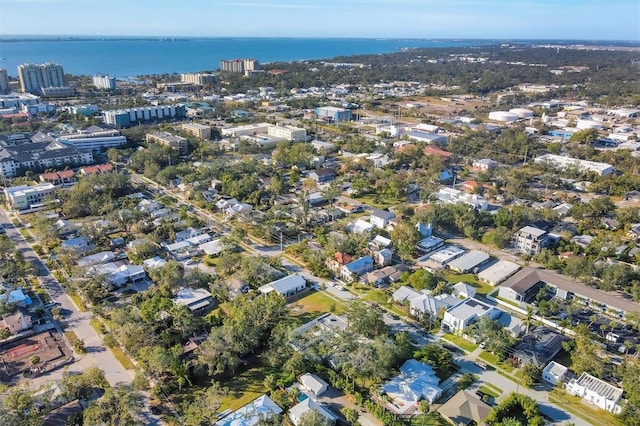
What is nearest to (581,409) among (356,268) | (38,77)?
(356,268)

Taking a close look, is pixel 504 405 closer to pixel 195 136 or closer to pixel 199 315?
pixel 199 315

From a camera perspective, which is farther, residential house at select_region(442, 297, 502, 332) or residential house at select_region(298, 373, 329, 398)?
residential house at select_region(442, 297, 502, 332)

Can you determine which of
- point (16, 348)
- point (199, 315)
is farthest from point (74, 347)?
point (199, 315)

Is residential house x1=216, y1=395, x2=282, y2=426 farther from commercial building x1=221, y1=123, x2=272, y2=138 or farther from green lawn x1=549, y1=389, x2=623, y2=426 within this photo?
commercial building x1=221, y1=123, x2=272, y2=138

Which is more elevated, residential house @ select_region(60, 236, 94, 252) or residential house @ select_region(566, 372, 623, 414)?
residential house @ select_region(60, 236, 94, 252)

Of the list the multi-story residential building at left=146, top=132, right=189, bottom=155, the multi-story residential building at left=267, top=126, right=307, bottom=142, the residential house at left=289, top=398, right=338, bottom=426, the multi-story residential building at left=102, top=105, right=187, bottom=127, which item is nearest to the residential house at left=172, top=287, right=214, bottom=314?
the residential house at left=289, top=398, right=338, bottom=426

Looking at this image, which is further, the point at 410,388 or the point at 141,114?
the point at 141,114

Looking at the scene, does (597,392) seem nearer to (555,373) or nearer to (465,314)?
(555,373)

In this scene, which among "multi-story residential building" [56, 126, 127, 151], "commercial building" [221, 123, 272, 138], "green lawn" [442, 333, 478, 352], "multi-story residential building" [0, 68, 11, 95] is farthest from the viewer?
"multi-story residential building" [0, 68, 11, 95]
